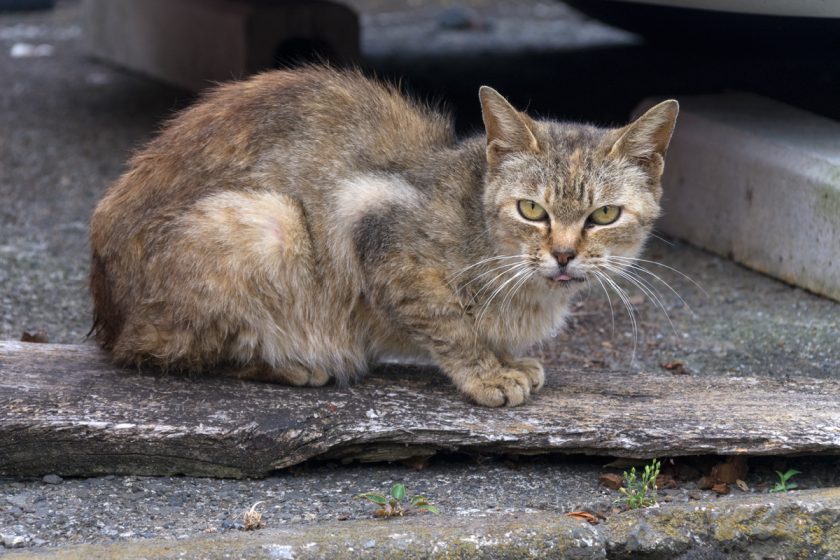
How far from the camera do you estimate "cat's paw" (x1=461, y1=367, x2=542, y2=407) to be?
3.72 metres

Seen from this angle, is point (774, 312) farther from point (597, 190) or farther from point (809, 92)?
point (809, 92)

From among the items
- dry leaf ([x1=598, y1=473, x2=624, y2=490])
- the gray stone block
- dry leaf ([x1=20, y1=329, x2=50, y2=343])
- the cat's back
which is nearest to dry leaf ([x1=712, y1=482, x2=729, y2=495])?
dry leaf ([x1=598, y1=473, x2=624, y2=490])

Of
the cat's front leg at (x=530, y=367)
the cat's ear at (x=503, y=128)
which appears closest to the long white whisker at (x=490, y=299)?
the cat's front leg at (x=530, y=367)

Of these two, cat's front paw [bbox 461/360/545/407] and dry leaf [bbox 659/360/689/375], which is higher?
cat's front paw [bbox 461/360/545/407]

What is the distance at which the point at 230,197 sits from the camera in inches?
149

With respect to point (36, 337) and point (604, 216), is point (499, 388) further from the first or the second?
point (36, 337)

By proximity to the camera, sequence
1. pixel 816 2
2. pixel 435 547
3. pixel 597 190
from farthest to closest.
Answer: pixel 816 2, pixel 597 190, pixel 435 547

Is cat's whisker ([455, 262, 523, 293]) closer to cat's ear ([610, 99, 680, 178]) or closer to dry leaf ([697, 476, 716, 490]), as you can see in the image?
cat's ear ([610, 99, 680, 178])

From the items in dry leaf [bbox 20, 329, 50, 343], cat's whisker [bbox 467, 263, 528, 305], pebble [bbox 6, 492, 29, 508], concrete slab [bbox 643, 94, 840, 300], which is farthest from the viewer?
concrete slab [bbox 643, 94, 840, 300]

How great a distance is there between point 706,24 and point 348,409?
508 cm

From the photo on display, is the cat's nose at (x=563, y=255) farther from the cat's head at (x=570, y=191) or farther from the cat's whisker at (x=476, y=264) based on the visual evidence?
the cat's whisker at (x=476, y=264)

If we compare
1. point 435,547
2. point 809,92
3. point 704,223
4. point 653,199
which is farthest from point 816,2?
point 435,547

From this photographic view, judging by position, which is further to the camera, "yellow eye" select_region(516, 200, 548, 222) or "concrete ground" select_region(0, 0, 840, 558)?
"yellow eye" select_region(516, 200, 548, 222)

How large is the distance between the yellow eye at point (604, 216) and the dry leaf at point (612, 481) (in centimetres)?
81
